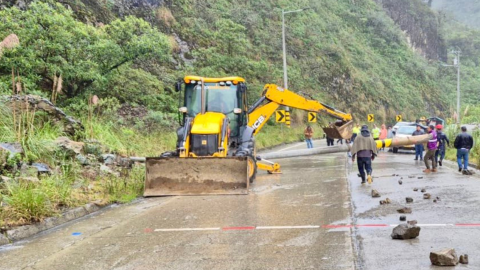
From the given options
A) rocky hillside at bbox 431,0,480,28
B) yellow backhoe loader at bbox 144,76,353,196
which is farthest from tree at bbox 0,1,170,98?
rocky hillside at bbox 431,0,480,28

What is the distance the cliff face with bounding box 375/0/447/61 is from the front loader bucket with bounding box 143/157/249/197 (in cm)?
8132

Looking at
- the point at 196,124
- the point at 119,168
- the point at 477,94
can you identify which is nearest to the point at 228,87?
the point at 196,124

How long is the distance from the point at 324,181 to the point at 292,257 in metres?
9.01

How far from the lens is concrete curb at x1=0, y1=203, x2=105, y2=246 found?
8.53 meters

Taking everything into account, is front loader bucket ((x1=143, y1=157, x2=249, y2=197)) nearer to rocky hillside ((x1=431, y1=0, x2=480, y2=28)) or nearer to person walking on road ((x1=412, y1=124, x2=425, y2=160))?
person walking on road ((x1=412, y1=124, x2=425, y2=160))

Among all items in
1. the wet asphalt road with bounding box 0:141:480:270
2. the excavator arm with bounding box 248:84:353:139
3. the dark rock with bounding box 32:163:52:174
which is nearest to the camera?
the wet asphalt road with bounding box 0:141:480:270

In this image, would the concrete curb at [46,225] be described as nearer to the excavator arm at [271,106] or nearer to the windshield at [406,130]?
the excavator arm at [271,106]

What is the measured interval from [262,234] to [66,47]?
12383mm

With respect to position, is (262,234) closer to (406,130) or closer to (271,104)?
(271,104)

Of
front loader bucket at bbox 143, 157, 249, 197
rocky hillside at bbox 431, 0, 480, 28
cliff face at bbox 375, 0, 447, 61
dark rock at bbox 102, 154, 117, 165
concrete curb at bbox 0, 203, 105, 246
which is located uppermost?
rocky hillside at bbox 431, 0, 480, 28

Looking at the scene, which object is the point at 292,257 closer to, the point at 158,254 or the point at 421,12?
the point at 158,254

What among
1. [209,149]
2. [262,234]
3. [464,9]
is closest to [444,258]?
[262,234]

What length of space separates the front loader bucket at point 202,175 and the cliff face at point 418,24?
81.3 meters

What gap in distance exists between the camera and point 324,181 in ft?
52.1
